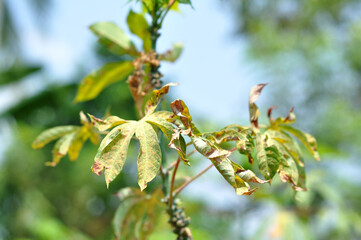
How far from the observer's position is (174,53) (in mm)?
781

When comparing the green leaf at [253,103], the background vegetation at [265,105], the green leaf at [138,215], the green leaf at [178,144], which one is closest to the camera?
the green leaf at [178,144]

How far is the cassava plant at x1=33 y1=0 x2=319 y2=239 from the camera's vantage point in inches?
19.7

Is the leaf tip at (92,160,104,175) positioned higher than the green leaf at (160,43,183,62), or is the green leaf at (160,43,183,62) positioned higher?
the green leaf at (160,43,183,62)

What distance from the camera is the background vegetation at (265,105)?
3.98 meters

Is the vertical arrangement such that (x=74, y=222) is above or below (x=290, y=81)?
below

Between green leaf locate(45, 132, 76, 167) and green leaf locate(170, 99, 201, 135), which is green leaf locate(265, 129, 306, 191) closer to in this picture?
green leaf locate(170, 99, 201, 135)

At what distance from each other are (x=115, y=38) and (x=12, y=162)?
6.71 m

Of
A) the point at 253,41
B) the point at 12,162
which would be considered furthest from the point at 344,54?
the point at 12,162

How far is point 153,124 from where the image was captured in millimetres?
570

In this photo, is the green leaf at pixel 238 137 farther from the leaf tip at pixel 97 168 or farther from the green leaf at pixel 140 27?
the green leaf at pixel 140 27

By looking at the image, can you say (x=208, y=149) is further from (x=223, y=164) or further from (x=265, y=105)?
(x=265, y=105)

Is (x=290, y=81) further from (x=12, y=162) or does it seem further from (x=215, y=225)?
(x=12, y=162)

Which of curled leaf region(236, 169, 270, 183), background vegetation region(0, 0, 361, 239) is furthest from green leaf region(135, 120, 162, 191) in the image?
background vegetation region(0, 0, 361, 239)

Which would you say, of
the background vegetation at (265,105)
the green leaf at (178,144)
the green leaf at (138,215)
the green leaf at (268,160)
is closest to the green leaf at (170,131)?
the green leaf at (178,144)
